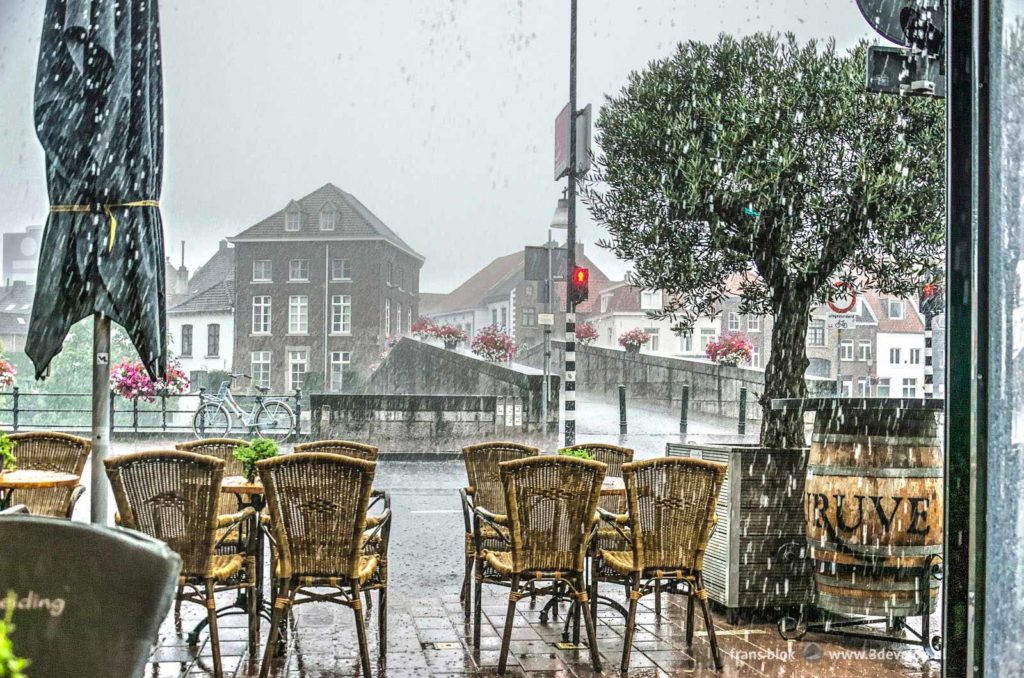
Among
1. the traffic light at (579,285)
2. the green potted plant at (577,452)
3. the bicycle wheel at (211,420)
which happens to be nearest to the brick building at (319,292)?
the bicycle wheel at (211,420)

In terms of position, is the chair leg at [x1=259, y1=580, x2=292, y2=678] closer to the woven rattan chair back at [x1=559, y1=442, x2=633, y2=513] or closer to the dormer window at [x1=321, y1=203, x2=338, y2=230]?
the woven rattan chair back at [x1=559, y1=442, x2=633, y2=513]

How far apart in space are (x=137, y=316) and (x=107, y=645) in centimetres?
262

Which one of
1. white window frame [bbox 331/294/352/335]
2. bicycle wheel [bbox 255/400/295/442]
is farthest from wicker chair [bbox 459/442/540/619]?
white window frame [bbox 331/294/352/335]

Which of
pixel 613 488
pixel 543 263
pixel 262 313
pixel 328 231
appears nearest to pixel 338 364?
pixel 262 313

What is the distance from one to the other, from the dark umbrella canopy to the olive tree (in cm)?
324

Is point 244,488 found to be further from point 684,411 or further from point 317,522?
point 684,411

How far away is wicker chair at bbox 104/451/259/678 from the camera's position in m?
3.46

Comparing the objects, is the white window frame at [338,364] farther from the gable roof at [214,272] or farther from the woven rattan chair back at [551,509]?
the woven rattan chair back at [551,509]

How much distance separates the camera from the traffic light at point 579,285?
39.4 feet

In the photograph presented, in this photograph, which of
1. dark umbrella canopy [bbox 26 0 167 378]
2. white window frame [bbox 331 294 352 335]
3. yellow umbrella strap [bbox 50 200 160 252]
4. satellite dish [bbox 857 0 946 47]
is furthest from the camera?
white window frame [bbox 331 294 352 335]

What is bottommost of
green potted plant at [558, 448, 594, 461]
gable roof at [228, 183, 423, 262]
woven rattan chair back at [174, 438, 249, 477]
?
woven rattan chair back at [174, 438, 249, 477]

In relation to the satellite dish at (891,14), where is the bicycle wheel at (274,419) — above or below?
below

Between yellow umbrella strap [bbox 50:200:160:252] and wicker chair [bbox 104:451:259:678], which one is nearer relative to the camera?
wicker chair [bbox 104:451:259:678]

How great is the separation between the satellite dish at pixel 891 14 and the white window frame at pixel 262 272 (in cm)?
2411
